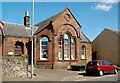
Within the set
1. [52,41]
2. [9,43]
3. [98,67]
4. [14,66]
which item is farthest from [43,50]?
[14,66]

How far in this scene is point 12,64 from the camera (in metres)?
21.8

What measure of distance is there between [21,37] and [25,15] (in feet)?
18.8

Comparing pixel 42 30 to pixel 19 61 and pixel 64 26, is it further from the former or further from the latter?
pixel 19 61

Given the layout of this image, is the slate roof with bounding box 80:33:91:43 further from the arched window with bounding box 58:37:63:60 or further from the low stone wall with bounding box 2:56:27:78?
the low stone wall with bounding box 2:56:27:78

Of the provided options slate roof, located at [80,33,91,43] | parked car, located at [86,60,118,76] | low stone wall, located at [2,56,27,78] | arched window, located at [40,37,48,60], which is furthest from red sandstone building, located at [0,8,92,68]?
low stone wall, located at [2,56,27,78]

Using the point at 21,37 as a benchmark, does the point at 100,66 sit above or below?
below

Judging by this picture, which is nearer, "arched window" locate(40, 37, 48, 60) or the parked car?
the parked car

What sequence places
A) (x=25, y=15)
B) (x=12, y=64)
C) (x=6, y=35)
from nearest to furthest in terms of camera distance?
(x=12, y=64) → (x=6, y=35) → (x=25, y=15)

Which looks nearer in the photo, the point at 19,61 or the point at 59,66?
the point at 19,61

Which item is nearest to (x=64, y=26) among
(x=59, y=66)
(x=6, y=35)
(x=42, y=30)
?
(x=42, y=30)

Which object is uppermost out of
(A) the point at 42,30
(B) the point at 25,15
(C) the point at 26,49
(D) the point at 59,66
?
(B) the point at 25,15

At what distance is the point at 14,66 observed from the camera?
21.9m

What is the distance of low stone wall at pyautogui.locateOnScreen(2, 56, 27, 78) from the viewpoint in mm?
21438

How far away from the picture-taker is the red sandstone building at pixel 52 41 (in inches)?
1300
